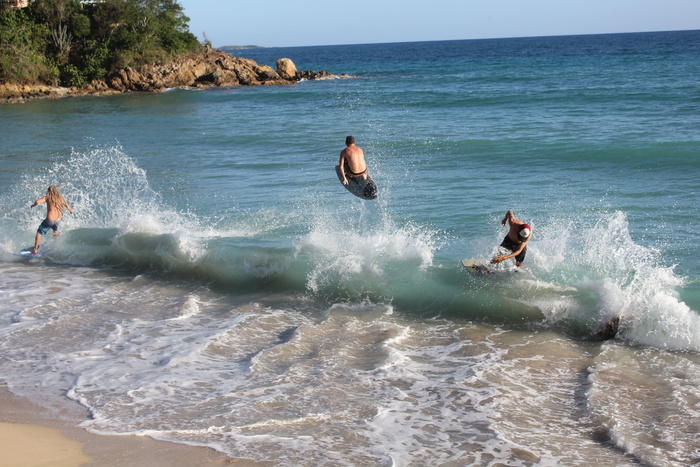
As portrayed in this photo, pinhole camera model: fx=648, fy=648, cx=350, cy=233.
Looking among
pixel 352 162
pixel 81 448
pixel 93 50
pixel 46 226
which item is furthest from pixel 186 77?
pixel 81 448

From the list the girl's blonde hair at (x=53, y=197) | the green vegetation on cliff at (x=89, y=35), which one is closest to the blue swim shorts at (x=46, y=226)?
the girl's blonde hair at (x=53, y=197)

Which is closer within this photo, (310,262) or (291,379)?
(291,379)

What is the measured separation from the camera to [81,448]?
5.42 metres

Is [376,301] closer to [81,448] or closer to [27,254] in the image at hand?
[81,448]

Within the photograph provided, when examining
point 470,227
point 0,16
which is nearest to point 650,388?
point 470,227

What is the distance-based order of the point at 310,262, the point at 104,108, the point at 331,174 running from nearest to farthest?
the point at 310,262
the point at 331,174
the point at 104,108

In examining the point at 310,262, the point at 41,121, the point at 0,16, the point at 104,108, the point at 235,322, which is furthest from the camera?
the point at 0,16

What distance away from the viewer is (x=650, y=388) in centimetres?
682

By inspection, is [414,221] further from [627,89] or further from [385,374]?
[627,89]

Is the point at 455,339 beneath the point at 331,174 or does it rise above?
beneath

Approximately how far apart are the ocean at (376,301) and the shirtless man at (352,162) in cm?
117

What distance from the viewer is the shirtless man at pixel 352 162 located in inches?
439

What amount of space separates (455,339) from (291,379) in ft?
7.87

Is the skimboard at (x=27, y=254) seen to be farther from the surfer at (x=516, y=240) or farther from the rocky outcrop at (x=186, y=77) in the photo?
the rocky outcrop at (x=186, y=77)
